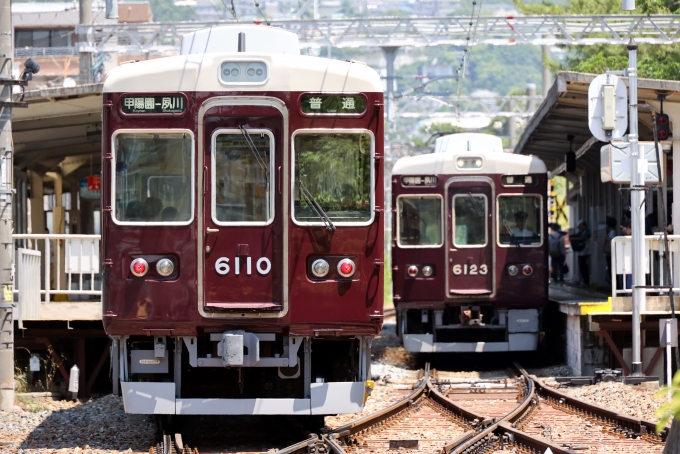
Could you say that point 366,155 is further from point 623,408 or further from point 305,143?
point 623,408

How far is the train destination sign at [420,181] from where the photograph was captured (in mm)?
15797

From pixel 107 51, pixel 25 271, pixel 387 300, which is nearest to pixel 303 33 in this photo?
pixel 107 51

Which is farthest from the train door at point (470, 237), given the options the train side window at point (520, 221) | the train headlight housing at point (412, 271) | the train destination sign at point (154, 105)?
the train destination sign at point (154, 105)

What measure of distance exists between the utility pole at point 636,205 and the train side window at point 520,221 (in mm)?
3329

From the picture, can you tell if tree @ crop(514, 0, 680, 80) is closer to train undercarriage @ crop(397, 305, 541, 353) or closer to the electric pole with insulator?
train undercarriage @ crop(397, 305, 541, 353)

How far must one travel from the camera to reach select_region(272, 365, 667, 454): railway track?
852 cm

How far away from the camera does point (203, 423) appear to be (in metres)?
10.2

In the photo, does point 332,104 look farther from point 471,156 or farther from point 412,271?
point 412,271

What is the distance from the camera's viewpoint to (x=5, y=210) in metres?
10.8

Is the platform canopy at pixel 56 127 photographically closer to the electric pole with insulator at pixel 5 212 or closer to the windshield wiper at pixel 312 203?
the electric pole with insulator at pixel 5 212

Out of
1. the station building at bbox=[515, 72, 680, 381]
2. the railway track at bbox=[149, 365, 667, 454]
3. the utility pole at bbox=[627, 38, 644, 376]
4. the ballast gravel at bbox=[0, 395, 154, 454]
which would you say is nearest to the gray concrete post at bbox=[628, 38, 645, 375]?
the utility pole at bbox=[627, 38, 644, 376]

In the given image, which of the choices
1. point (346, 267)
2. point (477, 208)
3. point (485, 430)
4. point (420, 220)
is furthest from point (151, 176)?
point (477, 208)

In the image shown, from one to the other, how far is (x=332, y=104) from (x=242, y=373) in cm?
225

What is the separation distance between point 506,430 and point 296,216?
95.9 inches
